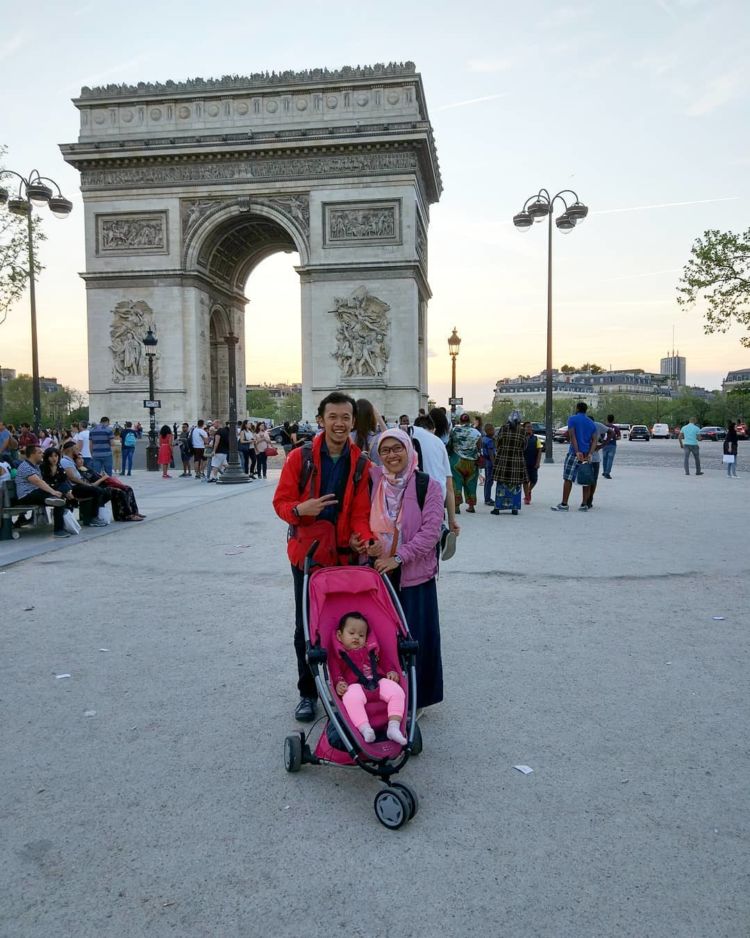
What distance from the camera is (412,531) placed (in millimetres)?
3988

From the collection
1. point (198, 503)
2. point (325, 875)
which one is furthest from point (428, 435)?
point (198, 503)

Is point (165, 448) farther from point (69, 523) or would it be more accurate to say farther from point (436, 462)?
point (436, 462)

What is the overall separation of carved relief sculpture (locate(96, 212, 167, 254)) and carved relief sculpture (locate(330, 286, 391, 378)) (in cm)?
764

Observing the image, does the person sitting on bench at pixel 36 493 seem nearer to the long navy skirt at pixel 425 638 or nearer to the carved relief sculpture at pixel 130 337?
the long navy skirt at pixel 425 638

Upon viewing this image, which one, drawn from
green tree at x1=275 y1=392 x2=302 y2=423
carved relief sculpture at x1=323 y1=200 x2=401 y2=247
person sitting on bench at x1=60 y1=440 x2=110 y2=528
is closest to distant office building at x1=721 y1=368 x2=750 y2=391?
green tree at x1=275 y1=392 x2=302 y2=423

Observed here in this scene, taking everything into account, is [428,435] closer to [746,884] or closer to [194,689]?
[194,689]

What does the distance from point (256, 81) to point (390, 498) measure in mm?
30099

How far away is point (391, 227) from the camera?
94.0ft

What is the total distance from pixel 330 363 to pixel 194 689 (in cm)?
2534

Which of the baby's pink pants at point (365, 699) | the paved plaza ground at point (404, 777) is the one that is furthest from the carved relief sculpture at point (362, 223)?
the baby's pink pants at point (365, 699)

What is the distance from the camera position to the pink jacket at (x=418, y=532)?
12.9 ft

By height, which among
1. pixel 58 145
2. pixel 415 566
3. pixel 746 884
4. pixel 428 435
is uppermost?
pixel 58 145

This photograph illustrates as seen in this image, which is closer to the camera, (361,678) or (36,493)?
(361,678)

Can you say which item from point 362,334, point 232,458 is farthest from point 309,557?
point 362,334
